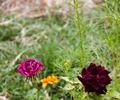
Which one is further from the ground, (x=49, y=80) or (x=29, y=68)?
(x=29, y=68)

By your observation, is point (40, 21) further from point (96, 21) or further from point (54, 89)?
point (54, 89)

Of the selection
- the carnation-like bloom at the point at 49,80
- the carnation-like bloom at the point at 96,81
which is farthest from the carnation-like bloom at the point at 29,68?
the carnation-like bloom at the point at 49,80

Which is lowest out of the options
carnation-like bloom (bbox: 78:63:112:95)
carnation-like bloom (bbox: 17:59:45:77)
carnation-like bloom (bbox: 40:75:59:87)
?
carnation-like bloom (bbox: 40:75:59:87)

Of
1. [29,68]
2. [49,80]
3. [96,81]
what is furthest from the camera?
[49,80]

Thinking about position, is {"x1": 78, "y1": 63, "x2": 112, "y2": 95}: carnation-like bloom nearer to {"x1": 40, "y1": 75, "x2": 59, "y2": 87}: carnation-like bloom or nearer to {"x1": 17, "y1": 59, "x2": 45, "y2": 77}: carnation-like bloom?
{"x1": 17, "y1": 59, "x2": 45, "y2": 77}: carnation-like bloom

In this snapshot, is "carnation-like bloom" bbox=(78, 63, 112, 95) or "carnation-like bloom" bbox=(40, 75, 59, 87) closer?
"carnation-like bloom" bbox=(78, 63, 112, 95)

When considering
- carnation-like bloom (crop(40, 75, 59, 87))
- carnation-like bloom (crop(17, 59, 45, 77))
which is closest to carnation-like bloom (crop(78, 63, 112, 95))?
carnation-like bloom (crop(17, 59, 45, 77))

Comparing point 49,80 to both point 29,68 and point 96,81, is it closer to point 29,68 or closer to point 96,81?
point 29,68

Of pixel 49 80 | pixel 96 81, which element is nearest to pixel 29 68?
pixel 96 81

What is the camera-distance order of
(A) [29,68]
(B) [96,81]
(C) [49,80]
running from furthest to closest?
(C) [49,80]
(A) [29,68]
(B) [96,81]

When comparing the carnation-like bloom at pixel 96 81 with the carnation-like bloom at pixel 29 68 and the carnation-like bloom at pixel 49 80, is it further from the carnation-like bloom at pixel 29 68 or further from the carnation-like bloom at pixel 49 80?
the carnation-like bloom at pixel 49 80

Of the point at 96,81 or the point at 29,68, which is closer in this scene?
the point at 96,81

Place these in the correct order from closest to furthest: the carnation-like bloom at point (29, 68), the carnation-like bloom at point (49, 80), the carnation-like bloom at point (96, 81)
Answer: the carnation-like bloom at point (96, 81) < the carnation-like bloom at point (29, 68) < the carnation-like bloom at point (49, 80)

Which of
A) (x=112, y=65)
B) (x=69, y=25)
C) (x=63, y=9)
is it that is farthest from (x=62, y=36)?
(x=112, y=65)
